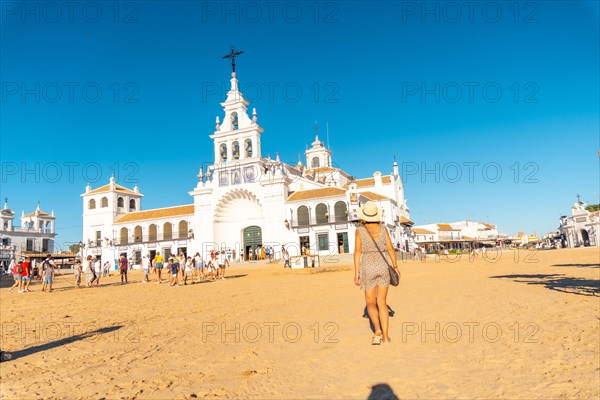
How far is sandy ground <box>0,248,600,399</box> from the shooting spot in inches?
164

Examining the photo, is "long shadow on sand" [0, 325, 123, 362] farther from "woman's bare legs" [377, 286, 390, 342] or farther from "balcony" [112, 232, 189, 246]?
"balcony" [112, 232, 189, 246]

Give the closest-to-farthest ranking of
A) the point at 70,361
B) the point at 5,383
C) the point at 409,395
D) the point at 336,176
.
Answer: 1. the point at 409,395
2. the point at 5,383
3. the point at 70,361
4. the point at 336,176

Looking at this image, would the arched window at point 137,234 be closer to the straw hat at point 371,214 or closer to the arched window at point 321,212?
the arched window at point 321,212

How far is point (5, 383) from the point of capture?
489 cm

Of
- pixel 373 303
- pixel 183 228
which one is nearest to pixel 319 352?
pixel 373 303

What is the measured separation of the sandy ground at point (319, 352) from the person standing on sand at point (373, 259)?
0.67 meters

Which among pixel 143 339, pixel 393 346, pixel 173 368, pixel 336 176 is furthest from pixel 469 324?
pixel 336 176

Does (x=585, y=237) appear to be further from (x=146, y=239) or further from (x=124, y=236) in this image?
(x=124, y=236)

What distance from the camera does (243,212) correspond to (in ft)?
147

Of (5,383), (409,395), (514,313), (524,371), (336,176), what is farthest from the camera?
(336,176)

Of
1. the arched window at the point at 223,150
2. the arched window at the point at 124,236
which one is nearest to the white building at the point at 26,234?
the arched window at the point at 124,236

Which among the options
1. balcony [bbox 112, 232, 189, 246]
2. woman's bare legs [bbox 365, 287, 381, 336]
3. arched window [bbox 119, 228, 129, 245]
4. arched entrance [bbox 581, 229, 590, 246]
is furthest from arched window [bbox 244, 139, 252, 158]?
arched entrance [bbox 581, 229, 590, 246]

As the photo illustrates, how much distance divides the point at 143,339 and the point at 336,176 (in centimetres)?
4788

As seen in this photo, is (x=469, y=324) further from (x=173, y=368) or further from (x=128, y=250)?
(x=128, y=250)
